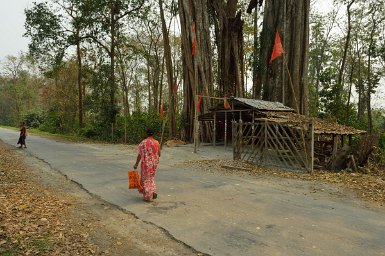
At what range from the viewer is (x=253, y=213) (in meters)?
6.56

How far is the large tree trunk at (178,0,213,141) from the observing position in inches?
909

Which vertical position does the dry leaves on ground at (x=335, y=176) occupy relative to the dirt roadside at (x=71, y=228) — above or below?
above

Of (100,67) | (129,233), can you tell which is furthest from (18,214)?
(100,67)

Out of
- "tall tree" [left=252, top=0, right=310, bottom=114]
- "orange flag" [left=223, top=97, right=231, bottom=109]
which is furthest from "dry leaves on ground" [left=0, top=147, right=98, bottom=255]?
"tall tree" [left=252, top=0, right=310, bottom=114]

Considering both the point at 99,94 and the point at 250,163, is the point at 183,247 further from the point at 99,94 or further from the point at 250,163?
the point at 99,94

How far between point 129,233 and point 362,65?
37.3 metres

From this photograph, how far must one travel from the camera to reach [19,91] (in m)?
58.8

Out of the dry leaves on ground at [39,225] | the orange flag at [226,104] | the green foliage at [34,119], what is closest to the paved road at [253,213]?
the dry leaves on ground at [39,225]

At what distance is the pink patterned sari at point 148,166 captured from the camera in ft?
23.7

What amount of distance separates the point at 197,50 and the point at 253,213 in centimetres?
1781

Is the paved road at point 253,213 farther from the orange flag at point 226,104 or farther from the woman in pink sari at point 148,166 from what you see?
the orange flag at point 226,104

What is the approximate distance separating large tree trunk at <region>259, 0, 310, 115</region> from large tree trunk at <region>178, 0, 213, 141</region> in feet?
15.3

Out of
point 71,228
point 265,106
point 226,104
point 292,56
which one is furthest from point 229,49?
point 71,228

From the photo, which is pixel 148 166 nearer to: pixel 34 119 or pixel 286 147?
pixel 286 147
